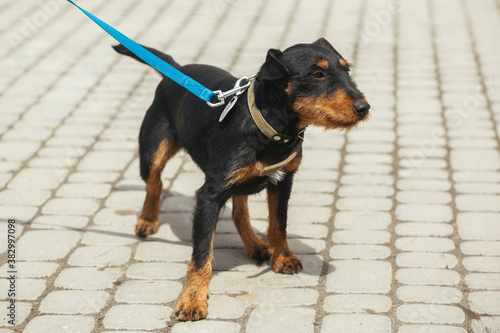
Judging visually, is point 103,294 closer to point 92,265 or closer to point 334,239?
point 92,265

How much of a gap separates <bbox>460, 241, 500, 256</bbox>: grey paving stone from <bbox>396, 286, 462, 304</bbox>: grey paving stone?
61 cm

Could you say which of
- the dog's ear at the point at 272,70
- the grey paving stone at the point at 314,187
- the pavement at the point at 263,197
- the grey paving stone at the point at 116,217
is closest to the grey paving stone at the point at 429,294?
the pavement at the point at 263,197

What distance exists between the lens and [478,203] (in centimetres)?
586

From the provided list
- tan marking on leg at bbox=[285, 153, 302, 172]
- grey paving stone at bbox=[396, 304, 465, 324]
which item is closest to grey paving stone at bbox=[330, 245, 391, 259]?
grey paving stone at bbox=[396, 304, 465, 324]

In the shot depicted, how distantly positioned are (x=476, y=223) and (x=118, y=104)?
429 cm

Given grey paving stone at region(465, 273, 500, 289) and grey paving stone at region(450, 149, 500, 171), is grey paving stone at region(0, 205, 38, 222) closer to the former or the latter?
grey paving stone at region(465, 273, 500, 289)

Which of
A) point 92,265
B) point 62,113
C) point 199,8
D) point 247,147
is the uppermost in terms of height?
point 247,147

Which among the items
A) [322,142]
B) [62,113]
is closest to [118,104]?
[62,113]

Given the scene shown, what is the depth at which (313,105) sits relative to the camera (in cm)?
420

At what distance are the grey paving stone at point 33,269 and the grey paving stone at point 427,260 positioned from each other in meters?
2.36

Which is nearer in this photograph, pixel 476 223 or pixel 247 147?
pixel 247 147

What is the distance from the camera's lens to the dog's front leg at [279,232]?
4891mm

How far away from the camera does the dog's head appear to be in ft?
13.5

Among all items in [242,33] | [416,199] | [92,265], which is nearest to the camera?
[92,265]
